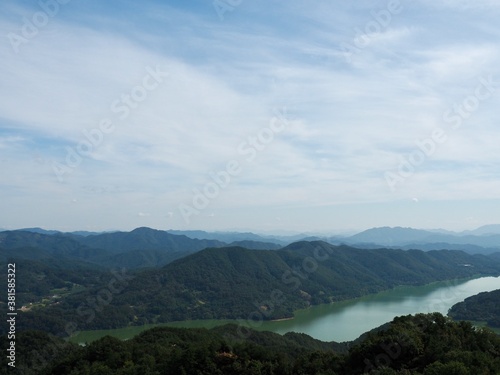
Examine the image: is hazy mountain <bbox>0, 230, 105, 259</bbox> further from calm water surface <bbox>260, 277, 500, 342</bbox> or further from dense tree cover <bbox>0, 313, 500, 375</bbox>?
dense tree cover <bbox>0, 313, 500, 375</bbox>

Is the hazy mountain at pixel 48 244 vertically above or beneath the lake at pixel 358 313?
above

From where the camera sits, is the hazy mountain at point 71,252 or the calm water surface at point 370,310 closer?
the calm water surface at point 370,310

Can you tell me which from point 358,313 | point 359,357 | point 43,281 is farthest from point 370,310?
point 43,281

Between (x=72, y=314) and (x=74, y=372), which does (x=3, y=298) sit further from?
(x=74, y=372)

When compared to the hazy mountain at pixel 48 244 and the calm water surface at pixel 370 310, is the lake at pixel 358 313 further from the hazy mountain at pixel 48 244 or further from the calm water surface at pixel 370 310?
the hazy mountain at pixel 48 244

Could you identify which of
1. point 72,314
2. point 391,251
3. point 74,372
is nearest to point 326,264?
point 391,251

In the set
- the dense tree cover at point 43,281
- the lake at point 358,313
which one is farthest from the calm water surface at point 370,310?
the dense tree cover at point 43,281

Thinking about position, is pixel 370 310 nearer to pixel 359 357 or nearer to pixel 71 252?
pixel 359 357
